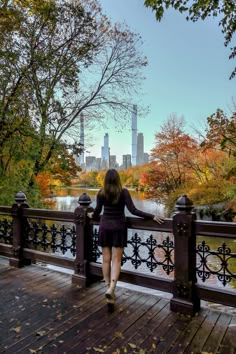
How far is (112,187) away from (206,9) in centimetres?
292

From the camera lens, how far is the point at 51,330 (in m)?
2.51

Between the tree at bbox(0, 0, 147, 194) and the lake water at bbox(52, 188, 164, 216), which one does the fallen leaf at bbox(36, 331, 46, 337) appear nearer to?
the tree at bbox(0, 0, 147, 194)

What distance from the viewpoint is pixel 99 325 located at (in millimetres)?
2588

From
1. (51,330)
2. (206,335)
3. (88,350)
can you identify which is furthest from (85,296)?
(206,335)

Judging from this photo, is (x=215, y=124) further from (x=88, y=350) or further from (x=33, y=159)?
(x=88, y=350)

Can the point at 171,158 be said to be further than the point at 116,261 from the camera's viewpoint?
Yes

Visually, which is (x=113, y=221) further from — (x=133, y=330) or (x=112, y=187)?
(x=133, y=330)

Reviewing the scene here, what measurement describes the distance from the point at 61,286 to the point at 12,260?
129 cm

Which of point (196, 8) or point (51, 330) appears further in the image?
point (196, 8)

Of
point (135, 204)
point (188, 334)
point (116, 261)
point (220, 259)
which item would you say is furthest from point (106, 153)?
point (135, 204)

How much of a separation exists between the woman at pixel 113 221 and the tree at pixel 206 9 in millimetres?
2297

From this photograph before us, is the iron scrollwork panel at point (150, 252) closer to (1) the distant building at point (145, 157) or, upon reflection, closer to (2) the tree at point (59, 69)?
(2) the tree at point (59, 69)

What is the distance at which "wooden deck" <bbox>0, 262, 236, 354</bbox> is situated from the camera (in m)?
2.24

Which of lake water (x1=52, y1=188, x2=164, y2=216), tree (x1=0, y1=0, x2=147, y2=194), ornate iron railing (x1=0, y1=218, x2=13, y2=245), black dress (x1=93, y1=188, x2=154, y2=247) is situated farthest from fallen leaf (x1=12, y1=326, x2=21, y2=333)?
lake water (x1=52, y1=188, x2=164, y2=216)
